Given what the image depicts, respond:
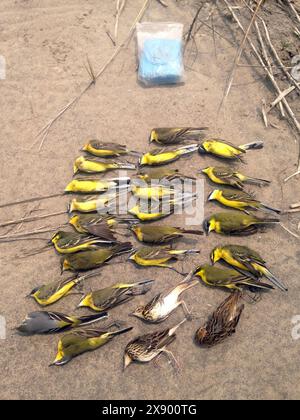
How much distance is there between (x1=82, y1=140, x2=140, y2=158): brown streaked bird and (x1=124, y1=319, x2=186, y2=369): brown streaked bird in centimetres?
190

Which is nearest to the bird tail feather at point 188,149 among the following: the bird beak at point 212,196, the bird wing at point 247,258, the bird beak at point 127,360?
the bird beak at point 212,196

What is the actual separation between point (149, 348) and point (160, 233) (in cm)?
99

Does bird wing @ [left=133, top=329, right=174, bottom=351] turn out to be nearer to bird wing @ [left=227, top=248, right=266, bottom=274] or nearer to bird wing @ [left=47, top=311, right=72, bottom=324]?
bird wing @ [left=47, top=311, right=72, bottom=324]

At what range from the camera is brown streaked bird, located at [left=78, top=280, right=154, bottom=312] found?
3320 millimetres

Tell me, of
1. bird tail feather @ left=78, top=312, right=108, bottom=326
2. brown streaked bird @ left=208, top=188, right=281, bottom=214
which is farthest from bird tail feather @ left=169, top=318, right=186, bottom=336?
brown streaked bird @ left=208, top=188, right=281, bottom=214

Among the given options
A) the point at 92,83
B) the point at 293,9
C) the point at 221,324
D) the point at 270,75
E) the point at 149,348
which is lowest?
the point at 149,348

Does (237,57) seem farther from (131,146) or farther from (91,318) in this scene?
(91,318)

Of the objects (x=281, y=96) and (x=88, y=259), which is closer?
(x=88, y=259)

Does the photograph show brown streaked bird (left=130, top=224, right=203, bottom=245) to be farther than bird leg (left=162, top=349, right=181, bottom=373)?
Yes


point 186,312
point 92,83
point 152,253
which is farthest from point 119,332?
point 92,83

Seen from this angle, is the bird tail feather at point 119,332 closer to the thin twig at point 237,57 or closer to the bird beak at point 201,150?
the bird beak at point 201,150

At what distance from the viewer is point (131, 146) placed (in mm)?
4426

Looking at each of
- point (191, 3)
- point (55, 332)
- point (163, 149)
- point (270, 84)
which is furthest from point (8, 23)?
point (55, 332)

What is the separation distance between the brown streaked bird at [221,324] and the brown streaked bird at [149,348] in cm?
24
